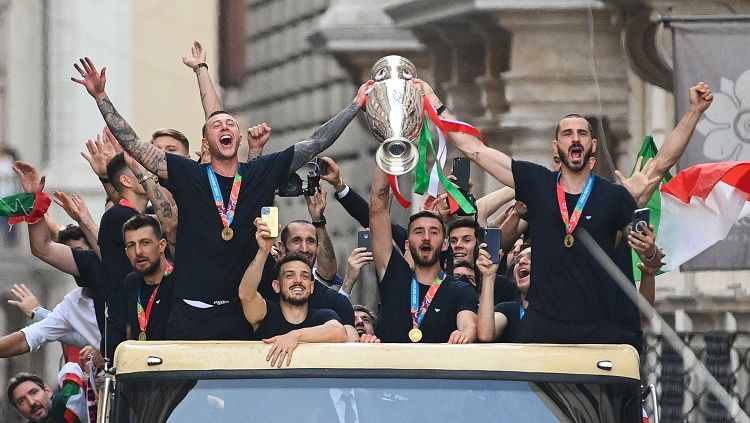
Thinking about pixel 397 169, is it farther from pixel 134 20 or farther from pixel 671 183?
pixel 134 20

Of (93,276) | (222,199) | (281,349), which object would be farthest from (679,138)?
(93,276)

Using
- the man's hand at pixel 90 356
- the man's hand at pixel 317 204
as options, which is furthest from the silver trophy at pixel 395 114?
the man's hand at pixel 90 356

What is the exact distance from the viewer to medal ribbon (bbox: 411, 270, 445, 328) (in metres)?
10.5

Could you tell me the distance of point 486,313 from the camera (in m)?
10.1

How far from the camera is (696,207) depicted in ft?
43.4

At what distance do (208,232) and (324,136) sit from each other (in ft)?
2.59

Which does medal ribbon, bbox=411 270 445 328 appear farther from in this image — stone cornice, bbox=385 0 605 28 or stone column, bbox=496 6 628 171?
stone column, bbox=496 6 628 171

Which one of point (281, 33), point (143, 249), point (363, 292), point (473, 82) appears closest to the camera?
point (143, 249)

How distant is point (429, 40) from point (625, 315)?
50.0 ft

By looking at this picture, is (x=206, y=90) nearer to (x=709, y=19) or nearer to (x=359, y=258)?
(x=359, y=258)

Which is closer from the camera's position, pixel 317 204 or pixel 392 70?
pixel 392 70

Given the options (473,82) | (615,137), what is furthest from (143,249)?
(473,82)

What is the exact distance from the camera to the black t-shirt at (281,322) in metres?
10.1

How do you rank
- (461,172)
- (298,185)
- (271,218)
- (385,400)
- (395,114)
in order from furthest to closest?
(461,172), (298,185), (395,114), (271,218), (385,400)
